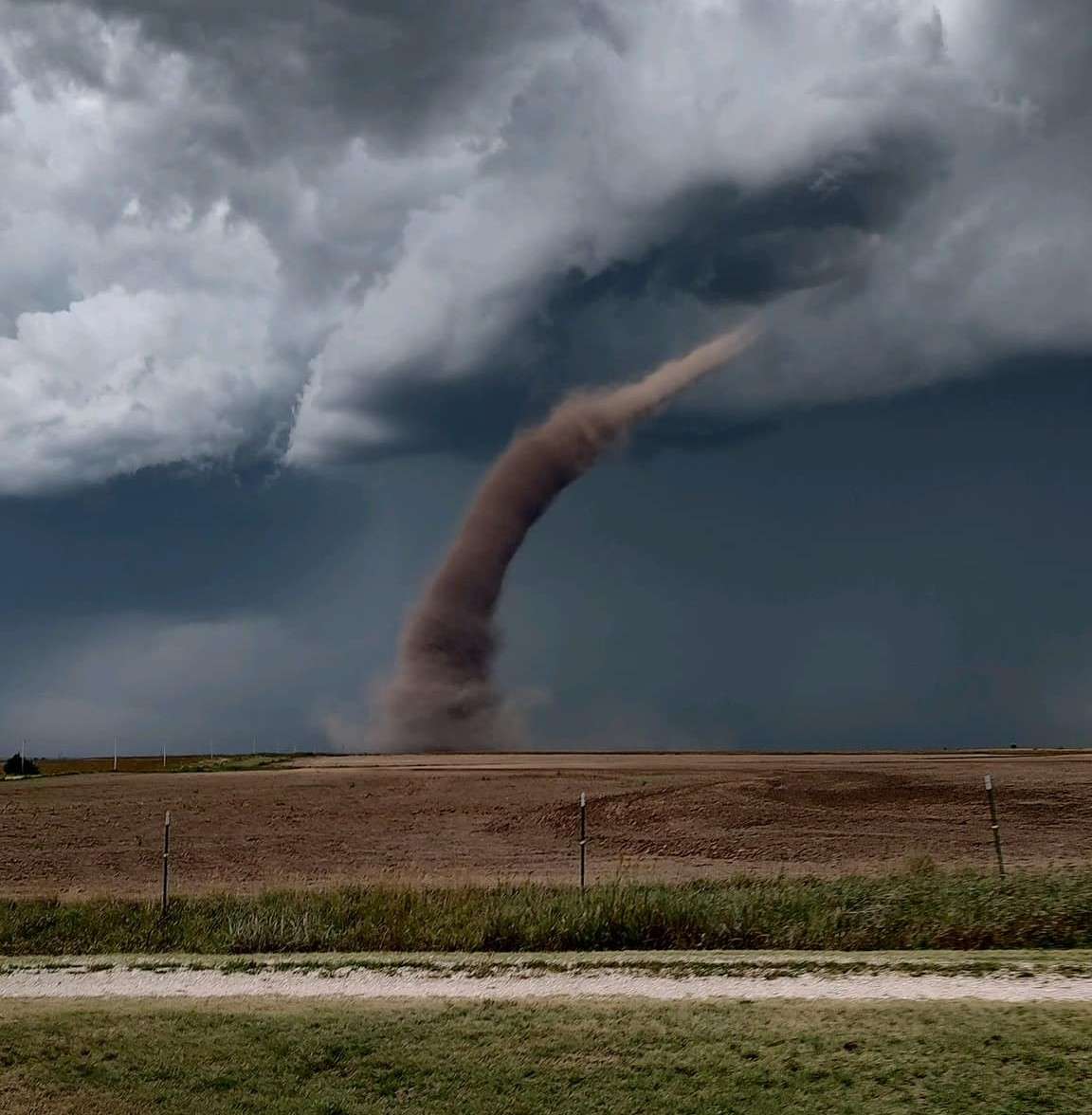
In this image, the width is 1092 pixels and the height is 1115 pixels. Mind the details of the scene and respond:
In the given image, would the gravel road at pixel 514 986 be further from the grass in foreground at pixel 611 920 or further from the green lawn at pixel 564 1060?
the grass in foreground at pixel 611 920

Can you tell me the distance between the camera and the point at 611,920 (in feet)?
59.8

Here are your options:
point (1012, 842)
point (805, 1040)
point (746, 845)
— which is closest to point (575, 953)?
point (805, 1040)

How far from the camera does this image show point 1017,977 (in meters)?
13.7

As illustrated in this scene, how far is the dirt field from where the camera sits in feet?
106

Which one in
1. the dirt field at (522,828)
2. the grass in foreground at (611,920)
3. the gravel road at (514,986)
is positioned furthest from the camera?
the dirt field at (522,828)

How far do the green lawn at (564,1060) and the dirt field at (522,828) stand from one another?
488 inches

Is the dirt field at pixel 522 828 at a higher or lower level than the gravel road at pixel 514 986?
lower

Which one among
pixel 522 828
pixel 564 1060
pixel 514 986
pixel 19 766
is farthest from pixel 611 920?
pixel 19 766

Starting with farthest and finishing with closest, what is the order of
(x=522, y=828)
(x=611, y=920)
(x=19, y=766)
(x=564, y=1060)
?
(x=19, y=766)
(x=522, y=828)
(x=611, y=920)
(x=564, y=1060)

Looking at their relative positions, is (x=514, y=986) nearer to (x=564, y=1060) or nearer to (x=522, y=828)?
(x=564, y=1060)

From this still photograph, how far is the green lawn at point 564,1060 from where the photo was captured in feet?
34.1

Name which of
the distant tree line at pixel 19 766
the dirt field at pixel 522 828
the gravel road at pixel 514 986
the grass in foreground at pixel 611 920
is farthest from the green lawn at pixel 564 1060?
the distant tree line at pixel 19 766

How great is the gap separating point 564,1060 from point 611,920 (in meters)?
7.10

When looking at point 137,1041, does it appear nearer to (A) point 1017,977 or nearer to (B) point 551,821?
(A) point 1017,977
